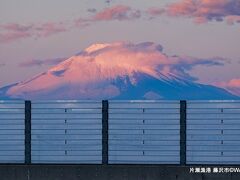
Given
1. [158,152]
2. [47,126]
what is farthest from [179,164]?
[47,126]

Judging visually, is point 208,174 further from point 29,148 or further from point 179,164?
point 29,148

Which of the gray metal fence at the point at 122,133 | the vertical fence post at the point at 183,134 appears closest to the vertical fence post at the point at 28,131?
the gray metal fence at the point at 122,133

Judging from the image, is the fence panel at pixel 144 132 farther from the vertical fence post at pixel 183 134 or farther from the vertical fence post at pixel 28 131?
the vertical fence post at pixel 28 131

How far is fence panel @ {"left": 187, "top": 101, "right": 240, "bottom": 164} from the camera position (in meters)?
26.4

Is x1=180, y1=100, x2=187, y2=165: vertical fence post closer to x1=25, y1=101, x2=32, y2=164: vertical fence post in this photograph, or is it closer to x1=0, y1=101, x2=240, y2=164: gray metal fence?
x1=0, y1=101, x2=240, y2=164: gray metal fence

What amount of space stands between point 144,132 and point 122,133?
1.62 feet

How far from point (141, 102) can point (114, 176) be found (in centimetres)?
174

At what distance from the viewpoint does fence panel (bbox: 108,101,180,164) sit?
2638 centimetres

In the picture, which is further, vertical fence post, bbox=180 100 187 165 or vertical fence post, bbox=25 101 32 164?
vertical fence post, bbox=25 101 32 164

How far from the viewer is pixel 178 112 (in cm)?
2641

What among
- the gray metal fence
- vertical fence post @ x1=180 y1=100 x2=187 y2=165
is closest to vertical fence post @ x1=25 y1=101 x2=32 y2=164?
the gray metal fence

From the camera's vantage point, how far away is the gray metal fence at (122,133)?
26.4 m

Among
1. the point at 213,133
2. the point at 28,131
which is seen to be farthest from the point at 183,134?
the point at 28,131

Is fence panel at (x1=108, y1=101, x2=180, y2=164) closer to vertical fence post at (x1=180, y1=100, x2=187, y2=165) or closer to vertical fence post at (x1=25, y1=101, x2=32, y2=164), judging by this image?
vertical fence post at (x1=180, y1=100, x2=187, y2=165)
